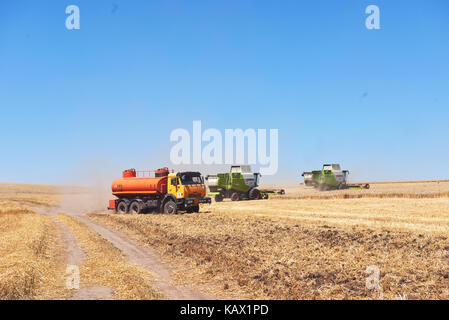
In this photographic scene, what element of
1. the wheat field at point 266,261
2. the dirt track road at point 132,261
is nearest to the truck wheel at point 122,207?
the dirt track road at point 132,261

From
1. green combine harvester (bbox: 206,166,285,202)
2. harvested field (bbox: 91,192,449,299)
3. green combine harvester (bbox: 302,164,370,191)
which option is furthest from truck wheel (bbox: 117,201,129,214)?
green combine harvester (bbox: 302,164,370,191)

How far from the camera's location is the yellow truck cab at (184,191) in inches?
1121

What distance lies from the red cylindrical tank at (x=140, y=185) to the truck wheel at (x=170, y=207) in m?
1.18

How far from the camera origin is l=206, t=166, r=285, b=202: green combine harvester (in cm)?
4472

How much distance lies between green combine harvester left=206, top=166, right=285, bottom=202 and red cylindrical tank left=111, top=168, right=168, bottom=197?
13563mm

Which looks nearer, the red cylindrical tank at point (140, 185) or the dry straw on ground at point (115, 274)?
the dry straw on ground at point (115, 274)

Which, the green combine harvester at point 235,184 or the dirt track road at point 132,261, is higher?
the green combine harvester at point 235,184

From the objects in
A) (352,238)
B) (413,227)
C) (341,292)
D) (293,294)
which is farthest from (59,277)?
(413,227)

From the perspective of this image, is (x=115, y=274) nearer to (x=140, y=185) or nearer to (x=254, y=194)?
(x=140, y=185)

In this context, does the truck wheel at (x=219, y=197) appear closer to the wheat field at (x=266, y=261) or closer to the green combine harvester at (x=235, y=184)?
the green combine harvester at (x=235, y=184)

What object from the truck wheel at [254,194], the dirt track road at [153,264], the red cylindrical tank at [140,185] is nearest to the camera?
the dirt track road at [153,264]

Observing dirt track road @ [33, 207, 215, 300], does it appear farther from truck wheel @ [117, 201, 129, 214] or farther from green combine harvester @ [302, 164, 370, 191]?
green combine harvester @ [302, 164, 370, 191]
